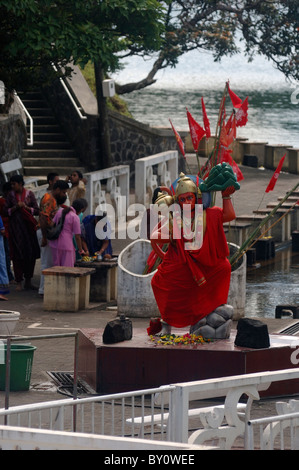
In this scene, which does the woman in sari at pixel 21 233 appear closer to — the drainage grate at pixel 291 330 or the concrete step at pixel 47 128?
the drainage grate at pixel 291 330

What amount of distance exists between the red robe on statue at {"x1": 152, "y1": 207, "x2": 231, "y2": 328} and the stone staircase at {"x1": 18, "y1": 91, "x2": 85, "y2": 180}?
12.2 metres

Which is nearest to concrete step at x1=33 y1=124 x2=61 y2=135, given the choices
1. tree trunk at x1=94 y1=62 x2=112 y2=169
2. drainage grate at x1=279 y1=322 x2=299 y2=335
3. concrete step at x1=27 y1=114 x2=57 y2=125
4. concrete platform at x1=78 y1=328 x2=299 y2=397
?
concrete step at x1=27 y1=114 x2=57 y2=125

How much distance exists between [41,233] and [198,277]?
4958 millimetres

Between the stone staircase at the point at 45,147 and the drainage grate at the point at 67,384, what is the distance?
1235cm

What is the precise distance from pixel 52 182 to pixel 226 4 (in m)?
13.5

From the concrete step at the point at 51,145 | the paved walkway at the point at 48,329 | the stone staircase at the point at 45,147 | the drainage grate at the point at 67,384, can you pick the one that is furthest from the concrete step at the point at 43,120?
the drainage grate at the point at 67,384

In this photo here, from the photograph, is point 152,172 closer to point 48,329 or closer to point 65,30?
point 65,30

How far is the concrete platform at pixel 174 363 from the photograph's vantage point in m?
11.4

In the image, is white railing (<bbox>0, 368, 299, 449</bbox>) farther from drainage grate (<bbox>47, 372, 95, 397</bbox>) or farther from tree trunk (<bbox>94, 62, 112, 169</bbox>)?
tree trunk (<bbox>94, 62, 112, 169</bbox>)

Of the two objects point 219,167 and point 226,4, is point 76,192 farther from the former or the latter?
point 226,4

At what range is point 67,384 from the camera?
11547mm

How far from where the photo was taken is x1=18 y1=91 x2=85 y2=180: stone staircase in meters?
25.0

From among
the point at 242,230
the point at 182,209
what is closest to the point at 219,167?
the point at 182,209

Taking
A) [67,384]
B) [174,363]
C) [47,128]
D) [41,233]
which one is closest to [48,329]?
[67,384]
